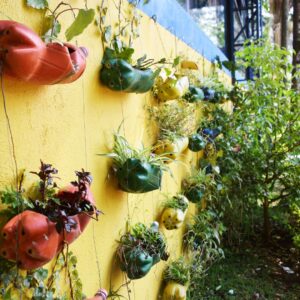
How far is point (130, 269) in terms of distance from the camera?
1938 mm

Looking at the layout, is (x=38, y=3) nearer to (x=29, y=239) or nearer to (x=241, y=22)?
(x=29, y=239)

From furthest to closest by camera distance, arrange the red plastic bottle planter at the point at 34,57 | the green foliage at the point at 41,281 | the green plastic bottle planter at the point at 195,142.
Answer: the green plastic bottle planter at the point at 195,142 < the green foliage at the point at 41,281 < the red plastic bottle planter at the point at 34,57

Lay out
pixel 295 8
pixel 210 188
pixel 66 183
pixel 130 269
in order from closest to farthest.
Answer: pixel 66 183
pixel 130 269
pixel 210 188
pixel 295 8

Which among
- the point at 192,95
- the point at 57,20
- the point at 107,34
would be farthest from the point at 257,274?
the point at 57,20

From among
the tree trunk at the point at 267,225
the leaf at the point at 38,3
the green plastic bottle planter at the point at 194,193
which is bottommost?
the tree trunk at the point at 267,225

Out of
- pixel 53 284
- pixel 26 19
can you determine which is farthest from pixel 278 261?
pixel 26 19

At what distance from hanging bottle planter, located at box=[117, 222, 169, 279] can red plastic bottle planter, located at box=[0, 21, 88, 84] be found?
3.49 ft

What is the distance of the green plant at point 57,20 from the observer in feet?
3.93

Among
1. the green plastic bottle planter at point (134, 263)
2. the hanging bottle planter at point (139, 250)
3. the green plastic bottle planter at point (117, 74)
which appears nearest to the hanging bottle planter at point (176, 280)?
the hanging bottle planter at point (139, 250)

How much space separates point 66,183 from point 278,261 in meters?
3.47

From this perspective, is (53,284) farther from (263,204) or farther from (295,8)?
(295,8)

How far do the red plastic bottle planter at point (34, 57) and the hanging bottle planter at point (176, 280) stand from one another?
1.97m

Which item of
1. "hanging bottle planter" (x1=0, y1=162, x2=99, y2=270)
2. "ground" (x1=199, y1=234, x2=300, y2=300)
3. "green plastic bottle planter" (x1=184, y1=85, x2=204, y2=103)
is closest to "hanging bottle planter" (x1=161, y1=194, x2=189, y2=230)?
"green plastic bottle planter" (x1=184, y1=85, x2=204, y2=103)

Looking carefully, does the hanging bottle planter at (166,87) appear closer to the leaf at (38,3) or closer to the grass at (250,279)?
the leaf at (38,3)
